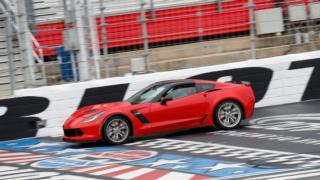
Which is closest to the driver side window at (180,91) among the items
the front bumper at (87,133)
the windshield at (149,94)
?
the windshield at (149,94)

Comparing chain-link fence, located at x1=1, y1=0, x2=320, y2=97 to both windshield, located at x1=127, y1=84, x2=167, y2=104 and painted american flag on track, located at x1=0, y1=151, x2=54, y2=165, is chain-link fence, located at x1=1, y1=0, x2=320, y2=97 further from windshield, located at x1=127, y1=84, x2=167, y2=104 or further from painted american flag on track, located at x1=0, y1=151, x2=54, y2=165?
painted american flag on track, located at x1=0, y1=151, x2=54, y2=165

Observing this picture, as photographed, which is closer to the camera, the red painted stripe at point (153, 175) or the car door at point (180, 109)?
the red painted stripe at point (153, 175)

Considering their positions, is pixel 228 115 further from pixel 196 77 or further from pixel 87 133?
pixel 87 133

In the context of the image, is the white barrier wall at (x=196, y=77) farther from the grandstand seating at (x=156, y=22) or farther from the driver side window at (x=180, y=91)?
the driver side window at (x=180, y=91)

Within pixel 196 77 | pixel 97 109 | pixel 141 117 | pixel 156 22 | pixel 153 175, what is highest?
pixel 156 22

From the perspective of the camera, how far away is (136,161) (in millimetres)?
11008

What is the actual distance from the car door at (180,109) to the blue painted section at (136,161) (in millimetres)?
1203

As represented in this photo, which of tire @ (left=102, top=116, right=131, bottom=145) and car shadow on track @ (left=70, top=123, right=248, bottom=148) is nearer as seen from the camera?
tire @ (left=102, top=116, right=131, bottom=145)

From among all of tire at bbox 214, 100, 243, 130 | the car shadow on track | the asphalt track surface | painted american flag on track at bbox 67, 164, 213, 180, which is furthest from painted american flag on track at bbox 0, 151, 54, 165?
tire at bbox 214, 100, 243, 130

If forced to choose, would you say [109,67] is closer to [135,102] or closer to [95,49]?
[95,49]

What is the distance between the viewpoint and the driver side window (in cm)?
1349

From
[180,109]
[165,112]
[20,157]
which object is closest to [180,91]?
[180,109]

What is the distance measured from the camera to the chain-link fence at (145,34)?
1574 centimetres

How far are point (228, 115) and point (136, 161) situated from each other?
3.40 metres
